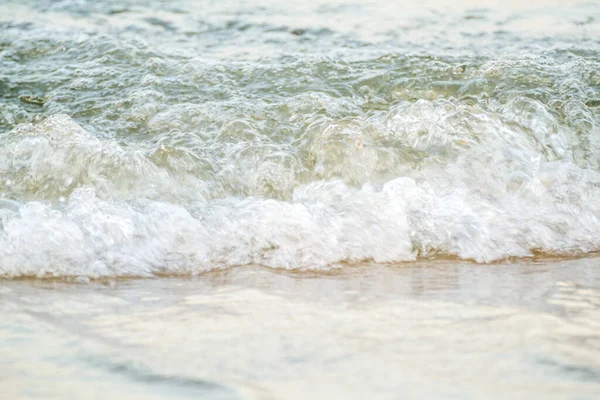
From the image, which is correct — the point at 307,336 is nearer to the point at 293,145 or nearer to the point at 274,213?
the point at 274,213

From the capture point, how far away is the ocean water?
138 centimetres

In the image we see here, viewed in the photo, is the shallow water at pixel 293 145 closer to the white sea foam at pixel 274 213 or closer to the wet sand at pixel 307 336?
the white sea foam at pixel 274 213

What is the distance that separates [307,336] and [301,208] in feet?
2.67

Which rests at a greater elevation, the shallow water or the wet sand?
the shallow water

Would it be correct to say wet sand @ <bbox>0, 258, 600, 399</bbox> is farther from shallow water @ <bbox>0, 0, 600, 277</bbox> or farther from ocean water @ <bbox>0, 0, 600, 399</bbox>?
shallow water @ <bbox>0, 0, 600, 277</bbox>

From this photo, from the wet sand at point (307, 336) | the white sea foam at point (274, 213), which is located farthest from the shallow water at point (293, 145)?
the wet sand at point (307, 336)

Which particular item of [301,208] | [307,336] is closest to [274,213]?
[301,208]

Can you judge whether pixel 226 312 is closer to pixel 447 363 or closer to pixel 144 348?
pixel 144 348

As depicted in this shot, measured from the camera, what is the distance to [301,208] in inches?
89.6

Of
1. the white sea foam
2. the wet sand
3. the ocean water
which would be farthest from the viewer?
the white sea foam

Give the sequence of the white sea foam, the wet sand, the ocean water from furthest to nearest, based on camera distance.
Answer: the white sea foam
the ocean water
the wet sand

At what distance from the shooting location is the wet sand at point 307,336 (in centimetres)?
126

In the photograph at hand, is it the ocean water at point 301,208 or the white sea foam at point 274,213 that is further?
the white sea foam at point 274,213

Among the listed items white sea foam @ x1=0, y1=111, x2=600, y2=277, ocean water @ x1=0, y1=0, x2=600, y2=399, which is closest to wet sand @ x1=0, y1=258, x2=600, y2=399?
ocean water @ x1=0, y1=0, x2=600, y2=399
